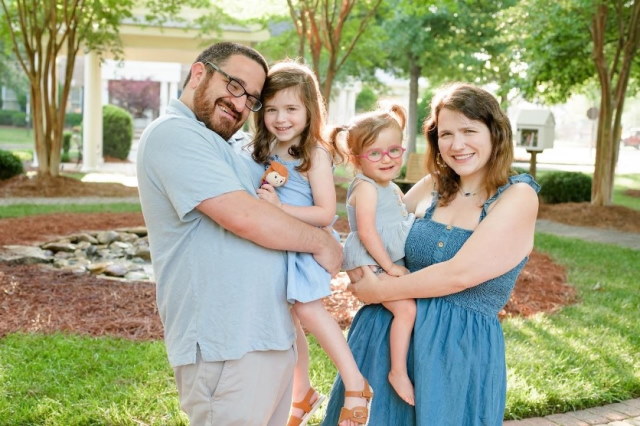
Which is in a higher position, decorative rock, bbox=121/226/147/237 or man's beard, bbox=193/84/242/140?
man's beard, bbox=193/84/242/140

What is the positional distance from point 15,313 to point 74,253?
2521 millimetres

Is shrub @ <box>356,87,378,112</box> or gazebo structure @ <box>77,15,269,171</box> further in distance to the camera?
shrub @ <box>356,87,378,112</box>

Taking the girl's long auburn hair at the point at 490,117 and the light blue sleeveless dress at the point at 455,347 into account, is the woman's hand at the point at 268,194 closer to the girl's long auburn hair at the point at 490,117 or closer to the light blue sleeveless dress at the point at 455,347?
the light blue sleeveless dress at the point at 455,347

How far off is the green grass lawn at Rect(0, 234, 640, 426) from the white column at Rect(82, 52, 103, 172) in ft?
50.8

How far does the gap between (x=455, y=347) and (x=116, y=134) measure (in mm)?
22723

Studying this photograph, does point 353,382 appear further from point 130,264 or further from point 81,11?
point 81,11

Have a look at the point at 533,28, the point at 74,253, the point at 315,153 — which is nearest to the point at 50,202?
the point at 74,253

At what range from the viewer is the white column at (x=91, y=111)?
64.5ft

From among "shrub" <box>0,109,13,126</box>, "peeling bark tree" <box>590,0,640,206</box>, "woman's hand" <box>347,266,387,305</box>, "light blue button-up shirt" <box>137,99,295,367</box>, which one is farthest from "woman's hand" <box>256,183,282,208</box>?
"shrub" <box>0,109,13,126</box>

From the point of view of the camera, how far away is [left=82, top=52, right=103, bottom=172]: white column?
19.7 metres

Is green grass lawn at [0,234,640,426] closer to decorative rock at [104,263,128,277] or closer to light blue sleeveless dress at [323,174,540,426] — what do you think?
light blue sleeveless dress at [323,174,540,426]

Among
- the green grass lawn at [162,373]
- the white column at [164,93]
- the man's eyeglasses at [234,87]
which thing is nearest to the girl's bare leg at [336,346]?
the man's eyeglasses at [234,87]

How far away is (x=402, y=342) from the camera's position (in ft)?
8.59

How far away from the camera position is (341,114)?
4038cm
